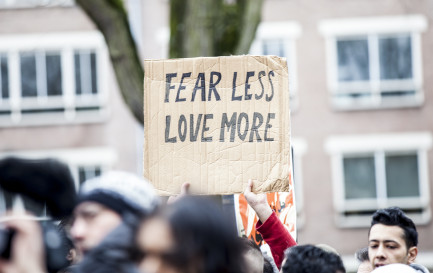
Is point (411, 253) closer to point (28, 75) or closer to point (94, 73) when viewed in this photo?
point (94, 73)

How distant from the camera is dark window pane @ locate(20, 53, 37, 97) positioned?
19203mm

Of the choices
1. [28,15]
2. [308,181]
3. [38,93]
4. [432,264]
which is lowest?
[432,264]

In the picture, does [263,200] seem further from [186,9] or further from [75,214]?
[186,9]

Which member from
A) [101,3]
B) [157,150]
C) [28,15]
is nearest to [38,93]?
[28,15]

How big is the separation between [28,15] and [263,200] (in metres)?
15.9

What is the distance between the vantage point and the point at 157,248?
2236mm

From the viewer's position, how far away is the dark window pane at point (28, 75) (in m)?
19.2

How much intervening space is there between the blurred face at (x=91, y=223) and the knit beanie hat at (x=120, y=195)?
0.06 feet

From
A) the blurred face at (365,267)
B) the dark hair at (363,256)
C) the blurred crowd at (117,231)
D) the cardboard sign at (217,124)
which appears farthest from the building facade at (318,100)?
the blurred crowd at (117,231)

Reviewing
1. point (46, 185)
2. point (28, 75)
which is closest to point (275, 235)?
point (46, 185)

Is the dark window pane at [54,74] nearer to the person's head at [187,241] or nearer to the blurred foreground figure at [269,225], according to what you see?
the blurred foreground figure at [269,225]

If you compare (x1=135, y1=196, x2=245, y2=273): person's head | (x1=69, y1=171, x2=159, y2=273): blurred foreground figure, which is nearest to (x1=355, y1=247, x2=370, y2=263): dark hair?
(x1=69, y1=171, x2=159, y2=273): blurred foreground figure

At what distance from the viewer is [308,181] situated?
19.1m

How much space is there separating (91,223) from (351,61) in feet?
55.5
